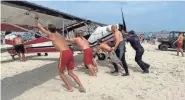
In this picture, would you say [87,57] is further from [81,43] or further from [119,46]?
[119,46]

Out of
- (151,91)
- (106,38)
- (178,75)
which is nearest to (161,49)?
(106,38)

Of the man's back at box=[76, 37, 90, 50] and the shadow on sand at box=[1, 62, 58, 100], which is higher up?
the man's back at box=[76, 37, 90, 50]

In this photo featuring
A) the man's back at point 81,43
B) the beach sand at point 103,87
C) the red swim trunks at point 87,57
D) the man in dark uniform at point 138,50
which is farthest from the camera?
the man in dark uniform at point 138,50

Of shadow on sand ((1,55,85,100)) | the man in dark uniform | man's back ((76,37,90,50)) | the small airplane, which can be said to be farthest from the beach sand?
the small airplane

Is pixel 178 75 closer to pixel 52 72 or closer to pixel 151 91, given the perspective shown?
pixel 151 91

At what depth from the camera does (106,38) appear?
14.1 m

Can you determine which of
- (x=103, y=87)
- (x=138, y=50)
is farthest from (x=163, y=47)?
(x=103, y=87)

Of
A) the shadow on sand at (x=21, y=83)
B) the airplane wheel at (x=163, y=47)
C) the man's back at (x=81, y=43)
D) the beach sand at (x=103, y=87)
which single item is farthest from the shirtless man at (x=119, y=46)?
the airplane wheel at (x=163, y=47)

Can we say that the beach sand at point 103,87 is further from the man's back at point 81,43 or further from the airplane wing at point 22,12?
the airplane wing at point 22,12

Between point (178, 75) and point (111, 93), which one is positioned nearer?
point (111, 93)

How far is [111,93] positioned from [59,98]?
4.72 feet

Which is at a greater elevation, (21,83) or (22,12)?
(22,12)

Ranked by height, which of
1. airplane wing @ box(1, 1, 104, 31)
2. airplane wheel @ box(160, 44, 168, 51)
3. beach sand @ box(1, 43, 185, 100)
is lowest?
airplane wheel @ box(160, 44, 168, 51)

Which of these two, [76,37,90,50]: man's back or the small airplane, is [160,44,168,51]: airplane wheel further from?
[76,37,90,50]: man's back
